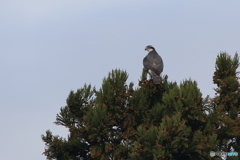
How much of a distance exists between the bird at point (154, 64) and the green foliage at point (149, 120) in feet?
1.14

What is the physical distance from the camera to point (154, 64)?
35.7 meters

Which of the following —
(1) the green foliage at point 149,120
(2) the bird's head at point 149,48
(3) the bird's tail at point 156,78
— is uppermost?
(2) the bird's head at point 149,48

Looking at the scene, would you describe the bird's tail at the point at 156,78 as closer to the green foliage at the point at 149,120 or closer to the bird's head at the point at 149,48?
the green foliage at the point at 149,120

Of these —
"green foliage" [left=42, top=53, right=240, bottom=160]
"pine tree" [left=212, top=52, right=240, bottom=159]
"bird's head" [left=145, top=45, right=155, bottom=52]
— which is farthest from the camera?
"bird's head" [left=145, top=45, right=155, bottom=52]

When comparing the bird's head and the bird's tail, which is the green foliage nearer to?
the bird's tail

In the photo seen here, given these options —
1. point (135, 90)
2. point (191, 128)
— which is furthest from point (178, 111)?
point (135, 90)

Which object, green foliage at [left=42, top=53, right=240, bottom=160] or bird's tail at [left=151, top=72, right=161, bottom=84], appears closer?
green foliage at [left=42, top=53, right=240, bottom=160]

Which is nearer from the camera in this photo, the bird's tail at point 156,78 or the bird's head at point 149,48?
the bird's tail at point 156,78

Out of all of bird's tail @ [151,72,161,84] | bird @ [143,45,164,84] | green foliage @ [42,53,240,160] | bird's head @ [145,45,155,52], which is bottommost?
green foliage @ [42,53,240,160]

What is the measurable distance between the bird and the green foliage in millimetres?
349

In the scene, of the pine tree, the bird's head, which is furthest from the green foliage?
the bird's head

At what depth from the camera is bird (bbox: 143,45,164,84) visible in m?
34.6

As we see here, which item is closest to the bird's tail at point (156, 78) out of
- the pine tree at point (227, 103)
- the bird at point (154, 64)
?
the bird at point (154, 64)

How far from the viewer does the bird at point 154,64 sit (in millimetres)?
34562
